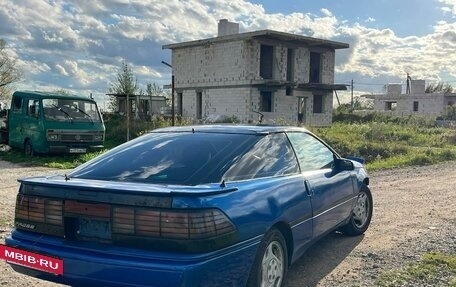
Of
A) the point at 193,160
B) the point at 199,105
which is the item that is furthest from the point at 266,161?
the point at 199,105

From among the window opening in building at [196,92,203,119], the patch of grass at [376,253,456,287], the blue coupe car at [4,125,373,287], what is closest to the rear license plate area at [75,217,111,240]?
the blue coupe car at [4,125,373,287]

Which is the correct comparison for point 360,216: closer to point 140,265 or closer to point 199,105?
point 140,265

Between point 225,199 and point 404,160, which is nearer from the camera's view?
point 225,199

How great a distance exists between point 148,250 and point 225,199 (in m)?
0.63

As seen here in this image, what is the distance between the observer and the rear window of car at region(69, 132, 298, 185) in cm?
376

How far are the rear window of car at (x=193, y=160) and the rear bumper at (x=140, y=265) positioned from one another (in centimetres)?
62

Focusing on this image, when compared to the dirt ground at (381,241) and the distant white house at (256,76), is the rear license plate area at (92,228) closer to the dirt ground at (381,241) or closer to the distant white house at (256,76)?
the dirt ground at (381,241)

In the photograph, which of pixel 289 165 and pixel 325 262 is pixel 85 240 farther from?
pixel 325 262

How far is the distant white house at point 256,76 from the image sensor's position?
110 feet

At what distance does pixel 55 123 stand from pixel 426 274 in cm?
1305

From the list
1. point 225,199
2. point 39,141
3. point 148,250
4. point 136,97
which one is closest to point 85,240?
point 148,250

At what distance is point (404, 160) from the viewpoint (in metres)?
16.4

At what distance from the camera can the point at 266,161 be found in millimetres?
4250

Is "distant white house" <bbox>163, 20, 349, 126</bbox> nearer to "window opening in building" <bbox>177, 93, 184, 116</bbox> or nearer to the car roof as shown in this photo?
"window opening in building" <bbox>177, 93, 184, 116</bbox>
